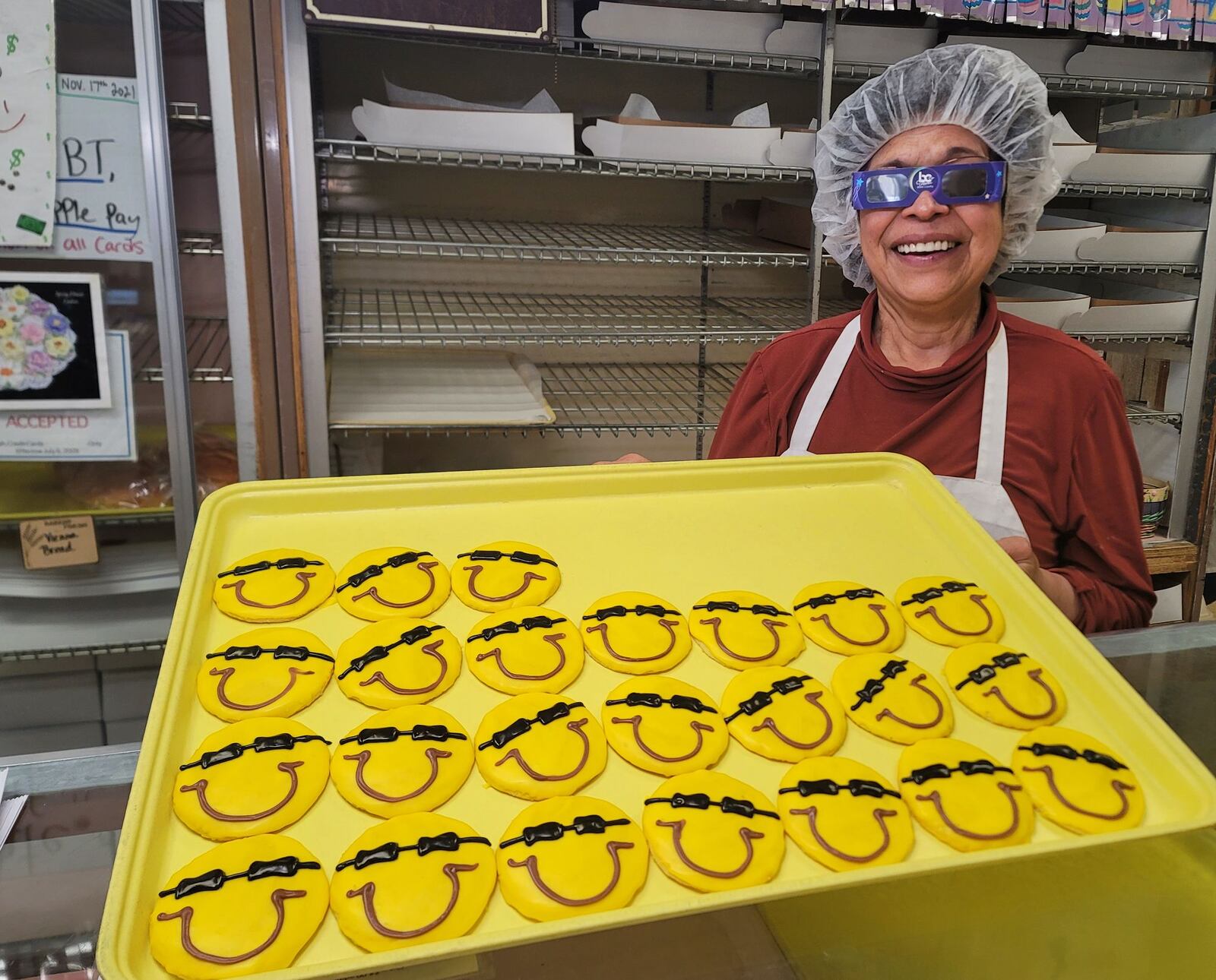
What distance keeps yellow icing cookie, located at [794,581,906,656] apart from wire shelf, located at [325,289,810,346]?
1.34 meters

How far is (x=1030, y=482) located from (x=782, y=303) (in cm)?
145

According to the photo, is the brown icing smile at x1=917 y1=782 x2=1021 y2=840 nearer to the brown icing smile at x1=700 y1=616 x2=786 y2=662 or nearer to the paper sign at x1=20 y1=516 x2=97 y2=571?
the brown icing smile at x1=700 y1=616 x2=786 y2=662

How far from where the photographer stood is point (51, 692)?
2.26 meters

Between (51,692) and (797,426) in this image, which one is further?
(51,692)

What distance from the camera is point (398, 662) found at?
624 mm

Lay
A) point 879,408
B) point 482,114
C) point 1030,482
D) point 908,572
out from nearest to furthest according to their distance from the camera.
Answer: point 908,572 < point 1030,482 < point 879,408 < point 482,114

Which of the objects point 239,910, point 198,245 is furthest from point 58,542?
point 239,910

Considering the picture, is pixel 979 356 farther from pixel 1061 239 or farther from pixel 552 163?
pixel 1061 239

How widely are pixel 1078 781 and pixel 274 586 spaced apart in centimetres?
61

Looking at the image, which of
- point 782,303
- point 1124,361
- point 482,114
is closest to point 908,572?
point 482,114

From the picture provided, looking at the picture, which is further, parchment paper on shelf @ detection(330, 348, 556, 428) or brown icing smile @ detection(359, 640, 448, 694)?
parchment paper on shelf @ detection(330, 348, 556, 428)

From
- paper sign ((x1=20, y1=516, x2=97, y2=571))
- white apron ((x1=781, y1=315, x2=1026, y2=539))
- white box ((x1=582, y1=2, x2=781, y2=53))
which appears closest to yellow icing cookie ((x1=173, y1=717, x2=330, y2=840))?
white apron ((x1=781, y1=315, x2=1026, y2=539))

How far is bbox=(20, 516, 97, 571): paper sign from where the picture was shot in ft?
5.96

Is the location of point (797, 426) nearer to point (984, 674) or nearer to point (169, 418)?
point (984, 674)
